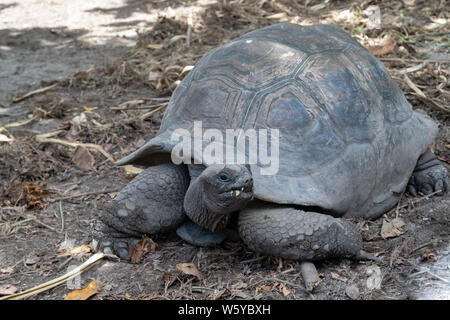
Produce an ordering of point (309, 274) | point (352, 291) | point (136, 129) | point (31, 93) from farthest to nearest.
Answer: point (31, 93)
point (136, 129)
point (309, 274)
point (352, 291)

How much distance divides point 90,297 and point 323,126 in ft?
5.01

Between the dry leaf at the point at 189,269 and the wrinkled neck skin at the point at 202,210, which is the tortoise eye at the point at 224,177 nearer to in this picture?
the wrinkled neck skin at the point at 202,210

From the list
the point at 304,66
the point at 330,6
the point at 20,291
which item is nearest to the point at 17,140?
the point at 20,291

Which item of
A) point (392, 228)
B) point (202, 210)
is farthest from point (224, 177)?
point (392, 228)

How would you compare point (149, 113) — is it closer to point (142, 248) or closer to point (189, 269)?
point (142, 248)

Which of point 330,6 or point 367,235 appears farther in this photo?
point 330,6

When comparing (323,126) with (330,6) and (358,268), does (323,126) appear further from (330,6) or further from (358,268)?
(330,6)

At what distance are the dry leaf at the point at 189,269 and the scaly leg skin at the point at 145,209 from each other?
0.29m

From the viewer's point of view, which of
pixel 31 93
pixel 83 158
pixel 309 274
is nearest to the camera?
pixel 309 274

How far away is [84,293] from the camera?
2.78 metres

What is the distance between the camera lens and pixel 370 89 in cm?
342

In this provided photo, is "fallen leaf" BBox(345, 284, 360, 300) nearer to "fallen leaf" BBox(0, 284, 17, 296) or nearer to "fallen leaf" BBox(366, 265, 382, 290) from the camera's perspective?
"fallen leaf" BBox(366, 265, 382, 290)

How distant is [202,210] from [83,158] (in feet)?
5.98

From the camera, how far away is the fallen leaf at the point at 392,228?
10.1 ft
